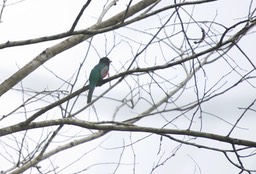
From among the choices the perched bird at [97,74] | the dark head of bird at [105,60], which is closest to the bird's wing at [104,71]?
the perched bird at [97,74]

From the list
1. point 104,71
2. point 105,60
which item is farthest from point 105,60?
point 104,71

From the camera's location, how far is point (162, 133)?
7.00ft

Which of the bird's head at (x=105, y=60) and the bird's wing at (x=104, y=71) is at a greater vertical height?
the bird's head at (x=105, y=60)

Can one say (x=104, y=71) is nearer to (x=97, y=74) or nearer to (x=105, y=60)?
(x=97, y=74)

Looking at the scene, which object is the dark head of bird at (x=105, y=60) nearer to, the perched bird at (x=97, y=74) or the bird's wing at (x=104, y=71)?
the perched bird at (x=97, y=74)

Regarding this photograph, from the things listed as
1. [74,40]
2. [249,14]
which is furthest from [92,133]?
[249,14]

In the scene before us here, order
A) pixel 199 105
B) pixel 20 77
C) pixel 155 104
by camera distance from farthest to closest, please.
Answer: pixel 155 104
pixel 20 77
pixel 199 105

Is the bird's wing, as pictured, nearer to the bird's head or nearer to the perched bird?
the perched bird

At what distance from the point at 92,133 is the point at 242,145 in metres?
1.56

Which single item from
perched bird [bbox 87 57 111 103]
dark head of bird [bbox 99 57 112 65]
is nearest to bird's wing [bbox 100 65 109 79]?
perched bird [bbox 87 57 111 103]

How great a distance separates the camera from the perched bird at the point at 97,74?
3.66m

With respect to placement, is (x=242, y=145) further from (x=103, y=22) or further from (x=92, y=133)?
(x=92, y=133)

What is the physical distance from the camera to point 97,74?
3.98 m

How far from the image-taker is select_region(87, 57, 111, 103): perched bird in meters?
3.66
